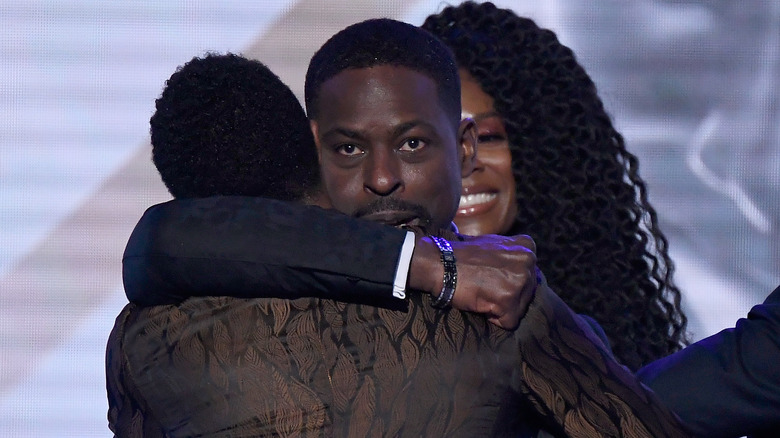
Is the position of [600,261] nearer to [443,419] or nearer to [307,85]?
[307,85]

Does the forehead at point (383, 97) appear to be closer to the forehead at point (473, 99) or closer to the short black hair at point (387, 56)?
the short black hair at point (387, 56)

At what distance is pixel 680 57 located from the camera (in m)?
3.41

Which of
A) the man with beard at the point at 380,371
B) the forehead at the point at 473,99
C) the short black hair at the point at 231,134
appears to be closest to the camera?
the man with beard at the point at 380,371

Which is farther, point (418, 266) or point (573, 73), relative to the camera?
point (573, 73)

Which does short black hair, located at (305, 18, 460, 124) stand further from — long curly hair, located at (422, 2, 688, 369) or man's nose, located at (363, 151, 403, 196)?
long curly hair, located at (422, 2, 688, 369)

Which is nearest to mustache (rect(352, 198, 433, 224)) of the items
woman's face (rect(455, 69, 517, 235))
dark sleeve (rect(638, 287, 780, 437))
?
dark sleeve (rect(638, 287, 780, 437))

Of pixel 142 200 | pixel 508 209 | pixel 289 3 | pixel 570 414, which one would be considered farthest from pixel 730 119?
pixel 570 414

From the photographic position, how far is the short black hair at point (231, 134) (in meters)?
1.54

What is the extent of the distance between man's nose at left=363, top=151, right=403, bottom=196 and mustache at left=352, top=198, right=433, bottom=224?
0.04 ft

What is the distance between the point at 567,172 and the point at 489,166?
0.22 m

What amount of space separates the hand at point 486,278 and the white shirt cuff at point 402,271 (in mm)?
10

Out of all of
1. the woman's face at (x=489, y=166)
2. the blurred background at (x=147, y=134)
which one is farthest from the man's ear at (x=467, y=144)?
the blurred background at (x=147, y=134)

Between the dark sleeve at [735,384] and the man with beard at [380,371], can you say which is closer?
the man with beard at [380,371]

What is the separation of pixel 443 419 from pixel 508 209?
5.59 ft
